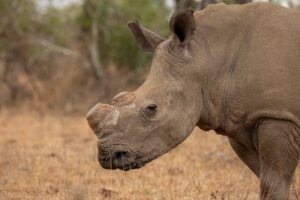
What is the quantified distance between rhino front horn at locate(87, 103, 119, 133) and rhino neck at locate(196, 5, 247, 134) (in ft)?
2.58

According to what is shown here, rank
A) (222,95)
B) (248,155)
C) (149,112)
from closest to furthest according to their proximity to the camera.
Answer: (149,112)
(222,95)
(248,155)

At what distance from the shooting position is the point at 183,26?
568 cm

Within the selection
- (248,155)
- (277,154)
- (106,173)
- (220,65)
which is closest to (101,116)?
(220,65)

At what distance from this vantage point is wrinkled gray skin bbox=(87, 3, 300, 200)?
5.49 m

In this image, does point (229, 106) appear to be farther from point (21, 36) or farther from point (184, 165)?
point (21, 36)

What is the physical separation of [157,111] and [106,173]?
3.39 m

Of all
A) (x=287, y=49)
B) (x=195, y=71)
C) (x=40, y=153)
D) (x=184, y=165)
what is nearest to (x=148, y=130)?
(x=195, y=71)

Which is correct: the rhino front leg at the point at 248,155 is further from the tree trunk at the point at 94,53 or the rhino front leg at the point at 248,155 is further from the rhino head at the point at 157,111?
the tree trunk at the point at 94,53

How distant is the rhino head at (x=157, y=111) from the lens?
215 inches

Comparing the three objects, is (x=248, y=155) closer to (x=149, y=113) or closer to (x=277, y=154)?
(x=277, y=154)

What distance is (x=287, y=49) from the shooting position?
5.60 meters

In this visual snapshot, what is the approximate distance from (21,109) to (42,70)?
165 centimetres

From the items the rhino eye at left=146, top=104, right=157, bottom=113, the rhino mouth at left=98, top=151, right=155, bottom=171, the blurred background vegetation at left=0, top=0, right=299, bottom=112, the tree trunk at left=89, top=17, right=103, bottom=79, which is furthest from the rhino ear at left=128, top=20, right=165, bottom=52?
the tree trunk at left=89, top=17, right=103, bottom=79

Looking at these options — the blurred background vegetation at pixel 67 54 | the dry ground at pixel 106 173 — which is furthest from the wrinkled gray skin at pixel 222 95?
the blurred background vegetation at pixel 67 54
